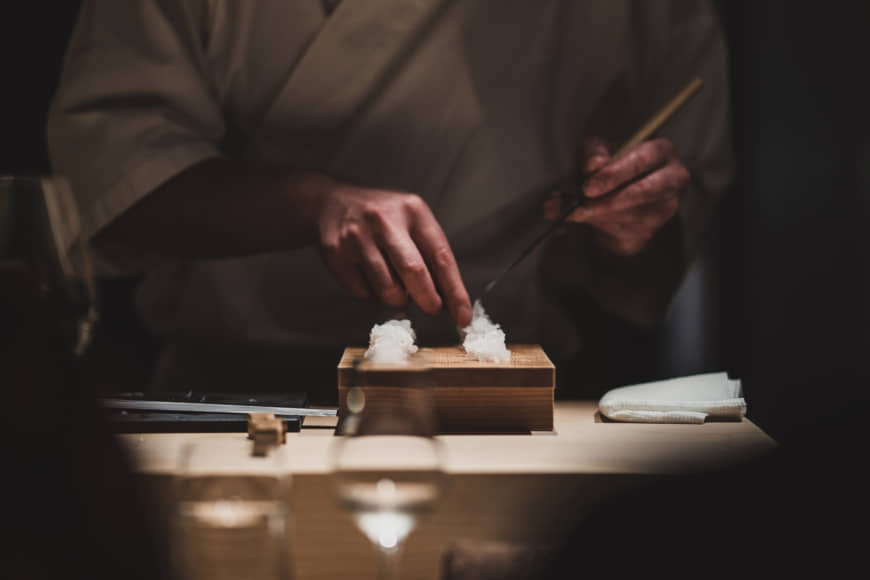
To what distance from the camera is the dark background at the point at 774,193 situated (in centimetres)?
193

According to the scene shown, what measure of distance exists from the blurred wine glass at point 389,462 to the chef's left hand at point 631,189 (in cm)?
99

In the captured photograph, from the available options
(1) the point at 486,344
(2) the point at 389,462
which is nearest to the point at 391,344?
(1) the point at 486,344

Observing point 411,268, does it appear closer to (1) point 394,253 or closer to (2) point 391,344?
(1) point 394,253

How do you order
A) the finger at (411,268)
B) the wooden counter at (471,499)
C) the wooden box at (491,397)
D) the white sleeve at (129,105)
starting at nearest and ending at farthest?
the wooden counter at (471,499) < the wooden box at (491,397) < the finger at (411,268) < the white sleeve at (129,105)

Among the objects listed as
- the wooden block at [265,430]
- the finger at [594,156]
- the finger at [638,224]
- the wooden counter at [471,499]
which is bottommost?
the wooden counter at [471,499]

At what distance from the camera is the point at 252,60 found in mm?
1890

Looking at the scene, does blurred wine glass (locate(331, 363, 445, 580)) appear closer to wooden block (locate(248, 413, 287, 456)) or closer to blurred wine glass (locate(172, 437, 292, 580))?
blurred wine glass (locate(172, 437, 292, 580))

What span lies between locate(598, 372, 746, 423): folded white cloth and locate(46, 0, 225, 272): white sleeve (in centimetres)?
95

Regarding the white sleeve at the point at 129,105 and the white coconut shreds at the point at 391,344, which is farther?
the white sleeve at the point at 129,105

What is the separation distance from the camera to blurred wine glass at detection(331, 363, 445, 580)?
0.80 metres

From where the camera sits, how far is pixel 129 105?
1.78m

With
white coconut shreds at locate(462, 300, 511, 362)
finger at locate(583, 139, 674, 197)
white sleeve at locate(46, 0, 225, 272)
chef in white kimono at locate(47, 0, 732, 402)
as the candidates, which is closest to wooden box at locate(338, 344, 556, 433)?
white coconut shreds at locate(462, 300, 511, 362)

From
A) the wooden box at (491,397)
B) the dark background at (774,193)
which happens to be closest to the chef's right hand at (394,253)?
the wooden box at (491,397)

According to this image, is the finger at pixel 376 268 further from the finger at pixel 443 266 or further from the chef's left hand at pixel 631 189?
the chef's left hand at pixel 631 189
